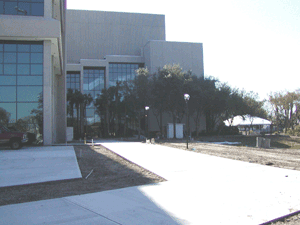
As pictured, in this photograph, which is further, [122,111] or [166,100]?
[122,111]

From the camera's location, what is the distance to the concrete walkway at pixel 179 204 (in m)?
4.57

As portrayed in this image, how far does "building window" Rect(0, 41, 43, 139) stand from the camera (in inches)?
862

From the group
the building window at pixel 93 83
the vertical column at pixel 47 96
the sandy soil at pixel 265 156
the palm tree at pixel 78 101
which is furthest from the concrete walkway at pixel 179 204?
the building window at pixel 93 83

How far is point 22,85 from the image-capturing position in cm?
2228

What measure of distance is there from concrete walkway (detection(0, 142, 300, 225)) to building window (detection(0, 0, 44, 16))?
21383mm

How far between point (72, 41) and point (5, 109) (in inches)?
1407

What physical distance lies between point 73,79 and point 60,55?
23530mm

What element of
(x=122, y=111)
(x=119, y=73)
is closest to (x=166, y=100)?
(x=122, y=111)

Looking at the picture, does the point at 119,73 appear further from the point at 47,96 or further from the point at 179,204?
the point at 179,204

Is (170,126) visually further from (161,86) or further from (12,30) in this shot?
(12,30)

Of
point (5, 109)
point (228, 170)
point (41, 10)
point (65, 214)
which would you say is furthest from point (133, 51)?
point (65, 214)

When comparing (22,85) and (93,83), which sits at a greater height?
(93,83)

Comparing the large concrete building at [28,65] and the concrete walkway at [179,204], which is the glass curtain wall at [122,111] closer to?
the large concrete building at [28,65]

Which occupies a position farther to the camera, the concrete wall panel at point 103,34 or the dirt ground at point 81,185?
the concrete wall panel at point 103,34
